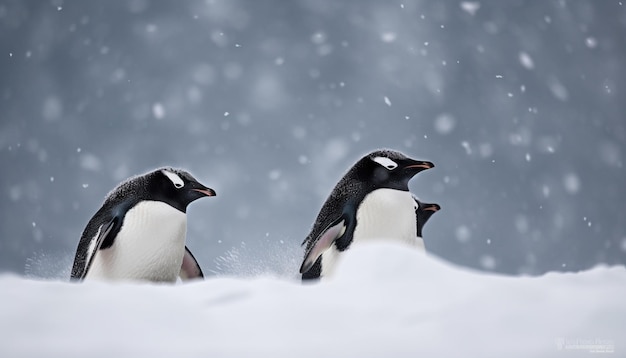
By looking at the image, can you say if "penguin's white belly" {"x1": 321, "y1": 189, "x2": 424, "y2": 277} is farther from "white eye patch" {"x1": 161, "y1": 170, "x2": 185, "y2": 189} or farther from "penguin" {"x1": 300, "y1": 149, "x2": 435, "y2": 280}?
"white eye patch" {"x1": 161, "y1": 170, "x2": 185, "y2": 189}

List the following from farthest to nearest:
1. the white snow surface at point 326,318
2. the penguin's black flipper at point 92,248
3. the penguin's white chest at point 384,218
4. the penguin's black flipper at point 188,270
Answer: the penguin's black flipper at point 188,270, the penguin's white chest at point 384,218, the penguin's black flipper at point 92,248, the white snow surface at point 326,318

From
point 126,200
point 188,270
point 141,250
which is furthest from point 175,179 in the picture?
point 188,270

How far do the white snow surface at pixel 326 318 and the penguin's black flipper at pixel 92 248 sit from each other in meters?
1.21

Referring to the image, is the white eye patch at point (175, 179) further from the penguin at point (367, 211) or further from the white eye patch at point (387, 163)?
the white eye patch at point (387, 163)

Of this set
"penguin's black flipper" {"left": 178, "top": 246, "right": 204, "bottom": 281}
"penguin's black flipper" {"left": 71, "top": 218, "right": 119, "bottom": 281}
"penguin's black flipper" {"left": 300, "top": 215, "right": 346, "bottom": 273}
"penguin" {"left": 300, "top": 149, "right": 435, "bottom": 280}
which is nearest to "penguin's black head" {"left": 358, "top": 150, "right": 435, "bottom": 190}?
"penguin" {"left": 300, "top": 149, "right": 435, "bottom": 280}

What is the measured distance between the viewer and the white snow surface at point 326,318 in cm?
101

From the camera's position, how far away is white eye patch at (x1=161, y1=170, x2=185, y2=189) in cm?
255

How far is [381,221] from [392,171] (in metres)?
0.22

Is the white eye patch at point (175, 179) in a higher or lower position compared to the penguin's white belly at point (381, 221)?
higher

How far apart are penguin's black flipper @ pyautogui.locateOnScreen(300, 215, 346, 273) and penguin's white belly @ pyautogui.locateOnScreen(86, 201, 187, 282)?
49 centimetres

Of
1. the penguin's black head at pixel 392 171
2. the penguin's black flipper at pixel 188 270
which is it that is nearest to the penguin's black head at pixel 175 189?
the penguin's black flipper at pixel 188 270

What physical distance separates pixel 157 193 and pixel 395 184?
93 cm

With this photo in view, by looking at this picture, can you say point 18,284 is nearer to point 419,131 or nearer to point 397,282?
point 397,282

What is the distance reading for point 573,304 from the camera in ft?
3.75
